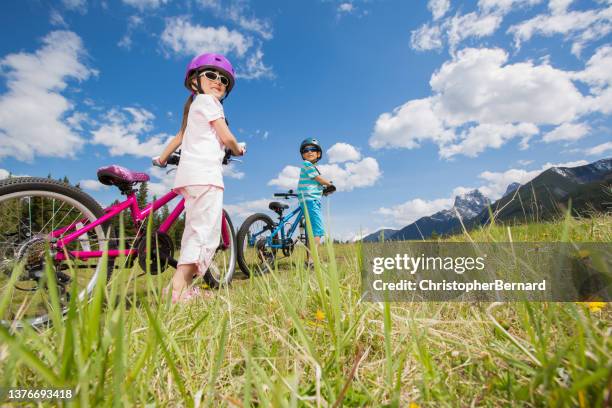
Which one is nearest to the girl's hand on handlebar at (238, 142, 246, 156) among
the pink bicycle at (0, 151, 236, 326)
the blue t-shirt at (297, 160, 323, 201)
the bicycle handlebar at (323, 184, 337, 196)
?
the pink bicycle at (0, 151, 236, 326)

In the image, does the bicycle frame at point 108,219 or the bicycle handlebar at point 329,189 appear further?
the bicycle handlebar at point 329,189

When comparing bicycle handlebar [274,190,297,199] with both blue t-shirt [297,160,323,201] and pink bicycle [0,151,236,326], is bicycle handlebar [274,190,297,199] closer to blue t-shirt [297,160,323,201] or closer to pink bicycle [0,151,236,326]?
blue t-shirt [297,160,323,201]

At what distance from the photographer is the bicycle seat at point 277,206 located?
7043mm

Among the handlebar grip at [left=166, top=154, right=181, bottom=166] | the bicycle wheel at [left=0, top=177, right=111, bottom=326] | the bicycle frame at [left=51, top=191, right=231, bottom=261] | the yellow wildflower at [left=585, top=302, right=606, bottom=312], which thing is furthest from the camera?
the handlebar grip at [left=166, top=154, right=181, bottom=166]

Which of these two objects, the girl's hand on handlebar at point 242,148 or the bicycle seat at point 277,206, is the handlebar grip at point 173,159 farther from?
the bicycle seat at point 277,206

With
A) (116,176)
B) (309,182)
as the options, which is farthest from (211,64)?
(309,182)

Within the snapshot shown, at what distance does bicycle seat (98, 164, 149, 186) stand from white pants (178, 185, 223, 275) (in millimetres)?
855

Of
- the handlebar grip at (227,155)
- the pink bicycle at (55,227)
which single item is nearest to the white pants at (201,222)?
the pink bicycle at (55,227)

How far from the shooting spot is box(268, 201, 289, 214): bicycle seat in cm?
704

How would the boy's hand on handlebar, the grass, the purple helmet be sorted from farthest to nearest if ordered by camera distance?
the boy's hand on handlebar → the purple helmet → the grass

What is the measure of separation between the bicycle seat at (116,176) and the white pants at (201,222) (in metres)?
0.85

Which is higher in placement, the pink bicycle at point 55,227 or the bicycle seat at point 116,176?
the bicycle seat at point 116,176

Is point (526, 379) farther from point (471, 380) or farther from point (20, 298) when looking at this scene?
point (20, 298)

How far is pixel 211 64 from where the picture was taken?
10.6 feet
